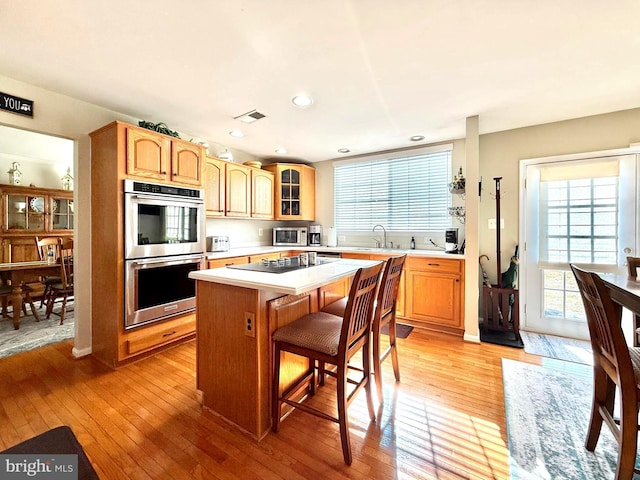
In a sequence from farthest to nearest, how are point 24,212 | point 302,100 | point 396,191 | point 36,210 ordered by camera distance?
point 36,210, point 24,212, point 396,191, point 302,100

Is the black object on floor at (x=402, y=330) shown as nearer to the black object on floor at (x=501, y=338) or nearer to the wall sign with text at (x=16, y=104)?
the black object on floor at (x=501, y=338)

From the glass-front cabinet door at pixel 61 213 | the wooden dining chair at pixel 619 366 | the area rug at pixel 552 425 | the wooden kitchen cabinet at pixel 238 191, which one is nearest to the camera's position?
the wooden dining chair at pixel 619 366

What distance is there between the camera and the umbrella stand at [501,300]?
2.94 m

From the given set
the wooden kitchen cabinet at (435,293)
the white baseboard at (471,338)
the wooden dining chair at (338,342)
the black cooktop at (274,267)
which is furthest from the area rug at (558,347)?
the black cooktop at (274,267)

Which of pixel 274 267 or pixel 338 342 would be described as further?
pixel 274 267

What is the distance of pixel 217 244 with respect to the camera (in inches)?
143

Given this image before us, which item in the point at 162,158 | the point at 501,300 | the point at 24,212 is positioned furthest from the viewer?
the point at 24,212

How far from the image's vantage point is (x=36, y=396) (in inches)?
78.5

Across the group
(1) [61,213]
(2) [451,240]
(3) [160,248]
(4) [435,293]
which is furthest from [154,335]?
(1) [61,213]

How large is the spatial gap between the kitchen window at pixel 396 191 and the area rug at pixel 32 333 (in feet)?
12.7

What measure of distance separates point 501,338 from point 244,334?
9.19 ft

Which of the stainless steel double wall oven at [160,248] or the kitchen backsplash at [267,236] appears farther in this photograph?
the kitchen backsplash at [267,236]

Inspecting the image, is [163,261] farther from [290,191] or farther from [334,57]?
[290,191]

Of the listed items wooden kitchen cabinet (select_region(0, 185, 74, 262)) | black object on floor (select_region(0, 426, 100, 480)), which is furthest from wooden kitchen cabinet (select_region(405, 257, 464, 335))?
wooden kitchen cabinet (select_region(0, 185, 74, 262))
